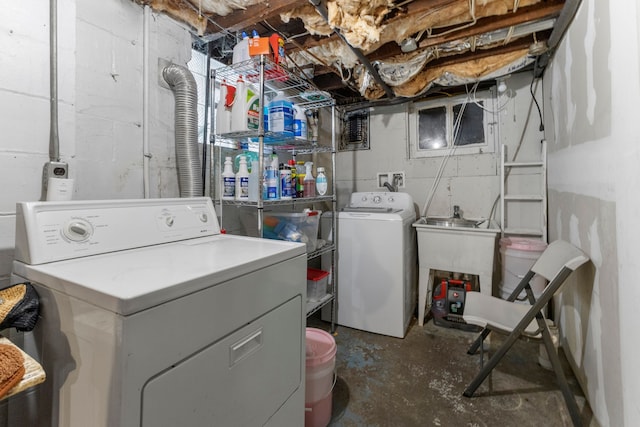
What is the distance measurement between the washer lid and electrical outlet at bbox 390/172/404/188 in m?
2.08

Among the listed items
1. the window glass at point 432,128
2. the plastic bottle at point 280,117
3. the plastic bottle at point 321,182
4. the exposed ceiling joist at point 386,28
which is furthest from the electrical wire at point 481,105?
the plastic bottle at point 280,117

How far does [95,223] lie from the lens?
0.93 meters

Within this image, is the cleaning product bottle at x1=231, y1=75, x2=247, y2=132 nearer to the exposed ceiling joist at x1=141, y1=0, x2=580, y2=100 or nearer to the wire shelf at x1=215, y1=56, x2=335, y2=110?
the wire shelf at x1=215, y1=56, x2=335, y2=110

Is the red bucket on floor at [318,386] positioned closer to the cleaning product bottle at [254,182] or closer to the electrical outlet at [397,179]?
the cleaning product bottle at [254,182]

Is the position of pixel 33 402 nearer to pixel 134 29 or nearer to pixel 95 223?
pixel 95 223

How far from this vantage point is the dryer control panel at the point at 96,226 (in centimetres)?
81

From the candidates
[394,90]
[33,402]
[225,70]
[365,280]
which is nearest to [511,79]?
[394,90]

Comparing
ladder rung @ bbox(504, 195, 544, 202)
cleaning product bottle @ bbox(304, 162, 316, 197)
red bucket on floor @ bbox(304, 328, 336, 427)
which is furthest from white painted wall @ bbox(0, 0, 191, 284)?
ladder rung @ bbox(504, 195, 544, 202)

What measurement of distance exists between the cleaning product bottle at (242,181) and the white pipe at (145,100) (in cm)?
45

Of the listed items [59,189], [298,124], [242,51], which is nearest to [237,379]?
[59,189]

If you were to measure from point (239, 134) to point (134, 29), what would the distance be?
2.20ft

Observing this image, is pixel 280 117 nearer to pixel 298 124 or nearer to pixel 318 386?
pixel 298 124

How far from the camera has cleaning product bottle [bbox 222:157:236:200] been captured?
5.50ft

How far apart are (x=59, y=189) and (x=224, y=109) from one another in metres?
0.89
